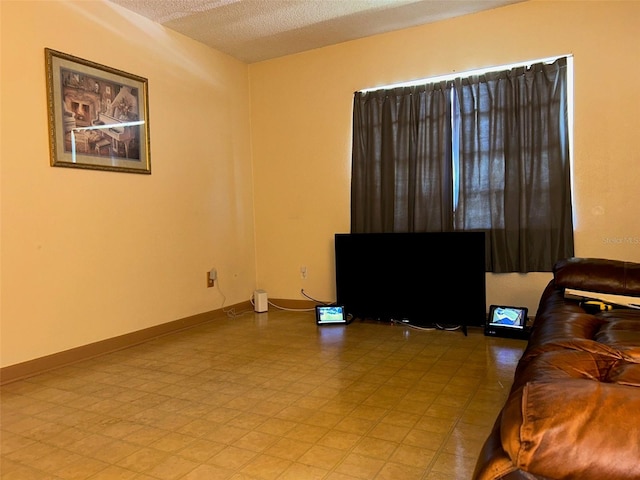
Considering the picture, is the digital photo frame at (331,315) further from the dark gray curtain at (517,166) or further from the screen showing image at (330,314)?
the dark gray curtain at (517,166)

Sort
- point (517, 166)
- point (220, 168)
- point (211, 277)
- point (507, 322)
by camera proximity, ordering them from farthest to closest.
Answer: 1. point (220, 168)
2. point (211, 277)
3. point (517, 166)
4. point (507, 322)

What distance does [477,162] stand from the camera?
3822 millimetres

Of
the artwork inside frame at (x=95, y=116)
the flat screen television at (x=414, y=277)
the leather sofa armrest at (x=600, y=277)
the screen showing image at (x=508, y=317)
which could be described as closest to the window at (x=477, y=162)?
the flat screen television at (x=414, y=277)

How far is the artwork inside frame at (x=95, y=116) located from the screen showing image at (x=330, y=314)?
195 centimetres

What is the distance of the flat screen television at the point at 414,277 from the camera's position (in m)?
3.63

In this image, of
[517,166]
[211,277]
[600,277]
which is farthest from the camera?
[211,277]

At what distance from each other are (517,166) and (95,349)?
362 cm

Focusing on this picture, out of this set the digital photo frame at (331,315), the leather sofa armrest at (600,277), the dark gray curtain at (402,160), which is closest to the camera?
the leather sofa armrest at (600,277)

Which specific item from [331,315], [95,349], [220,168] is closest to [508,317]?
[331,315]

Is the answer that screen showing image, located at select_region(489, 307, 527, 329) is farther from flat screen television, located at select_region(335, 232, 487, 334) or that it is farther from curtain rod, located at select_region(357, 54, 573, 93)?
curtain rod, located at select_region(357, 54, 573, 93)

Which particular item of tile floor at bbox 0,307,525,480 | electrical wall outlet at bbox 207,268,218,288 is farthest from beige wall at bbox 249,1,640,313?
tile floor at bbox 0,307,525,480

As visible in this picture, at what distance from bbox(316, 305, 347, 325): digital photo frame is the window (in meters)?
0.81

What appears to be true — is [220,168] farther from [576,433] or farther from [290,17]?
[576,433]

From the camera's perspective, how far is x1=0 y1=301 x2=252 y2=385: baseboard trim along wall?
9.36ft
